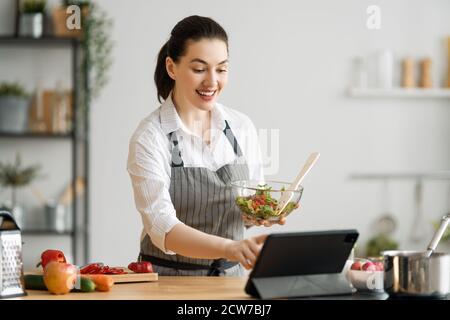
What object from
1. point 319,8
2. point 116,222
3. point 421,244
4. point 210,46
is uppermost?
point 319,8

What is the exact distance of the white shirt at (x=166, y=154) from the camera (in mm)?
2104

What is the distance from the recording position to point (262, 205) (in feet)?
6.97

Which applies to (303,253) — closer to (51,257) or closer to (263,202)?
(263,202)

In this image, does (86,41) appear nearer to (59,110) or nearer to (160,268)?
(59,110)

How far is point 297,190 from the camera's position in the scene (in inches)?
85.0

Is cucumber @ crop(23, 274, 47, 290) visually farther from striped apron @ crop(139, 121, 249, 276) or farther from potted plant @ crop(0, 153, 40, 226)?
potted plant @ crop(0, 153, 40, 226)

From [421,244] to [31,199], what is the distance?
1.85 m

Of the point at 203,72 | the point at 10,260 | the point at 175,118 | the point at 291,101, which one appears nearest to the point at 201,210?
the point at 175,118

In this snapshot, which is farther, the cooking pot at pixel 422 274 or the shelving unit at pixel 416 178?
the shelving unit at pixel 416 178

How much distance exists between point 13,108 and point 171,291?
2.38 metres
